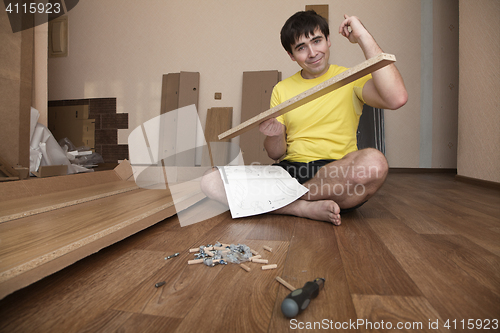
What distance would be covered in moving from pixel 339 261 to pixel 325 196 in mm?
608

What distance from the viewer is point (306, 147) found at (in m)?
1.55

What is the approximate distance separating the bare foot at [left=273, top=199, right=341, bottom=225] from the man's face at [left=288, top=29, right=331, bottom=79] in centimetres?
67

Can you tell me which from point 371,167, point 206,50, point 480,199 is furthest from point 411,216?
point 206,50

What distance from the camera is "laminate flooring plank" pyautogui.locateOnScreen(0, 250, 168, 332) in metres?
0.60

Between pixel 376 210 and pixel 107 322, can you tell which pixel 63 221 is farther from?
pixel 376 210

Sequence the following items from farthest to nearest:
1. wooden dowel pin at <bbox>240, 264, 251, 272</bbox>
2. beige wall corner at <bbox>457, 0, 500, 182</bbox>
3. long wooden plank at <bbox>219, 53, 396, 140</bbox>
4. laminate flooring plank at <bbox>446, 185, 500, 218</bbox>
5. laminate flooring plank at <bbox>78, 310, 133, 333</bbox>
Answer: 1. beige wall corner at <bbox>457, 0, 500, 182</bbox>
2. laminate flooring plank at <bbox>446, 185, 500, 218</bbox>
3. long wooden plank at <bbox>219, 53, 396, 140</bbox>
4. wooden dowel pin at <bbox>240, 264, 251, 272</bbox>
5. laminate flooring plank at <bbox>78, 310, 133, 333</bbox>

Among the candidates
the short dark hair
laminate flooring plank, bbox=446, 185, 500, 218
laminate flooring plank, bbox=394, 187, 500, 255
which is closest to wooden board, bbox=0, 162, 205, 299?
the short dark hair

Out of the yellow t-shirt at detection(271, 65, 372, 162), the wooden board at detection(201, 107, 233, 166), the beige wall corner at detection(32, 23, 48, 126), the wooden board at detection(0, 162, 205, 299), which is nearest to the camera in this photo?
the wooden board at detection(0, 162, 205, 299)

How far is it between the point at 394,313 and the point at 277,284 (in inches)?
10.8

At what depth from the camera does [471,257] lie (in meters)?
0.94

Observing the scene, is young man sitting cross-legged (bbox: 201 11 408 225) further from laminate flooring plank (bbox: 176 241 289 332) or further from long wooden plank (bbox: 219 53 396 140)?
laminate flooring plank (bbox: 176 241 289 332)

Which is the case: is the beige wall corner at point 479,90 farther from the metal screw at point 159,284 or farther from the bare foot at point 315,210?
the metal screw at point 159,284

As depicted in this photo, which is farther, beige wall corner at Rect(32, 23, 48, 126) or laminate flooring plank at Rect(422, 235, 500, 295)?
beige wall corner at Rect(32, 23, 48, 126)

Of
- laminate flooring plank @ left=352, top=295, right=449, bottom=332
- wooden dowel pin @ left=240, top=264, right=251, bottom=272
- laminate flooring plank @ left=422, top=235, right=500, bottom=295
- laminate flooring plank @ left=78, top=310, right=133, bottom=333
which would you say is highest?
laminate flooring plank @ left=422, top=235, right=500, bottom=295
